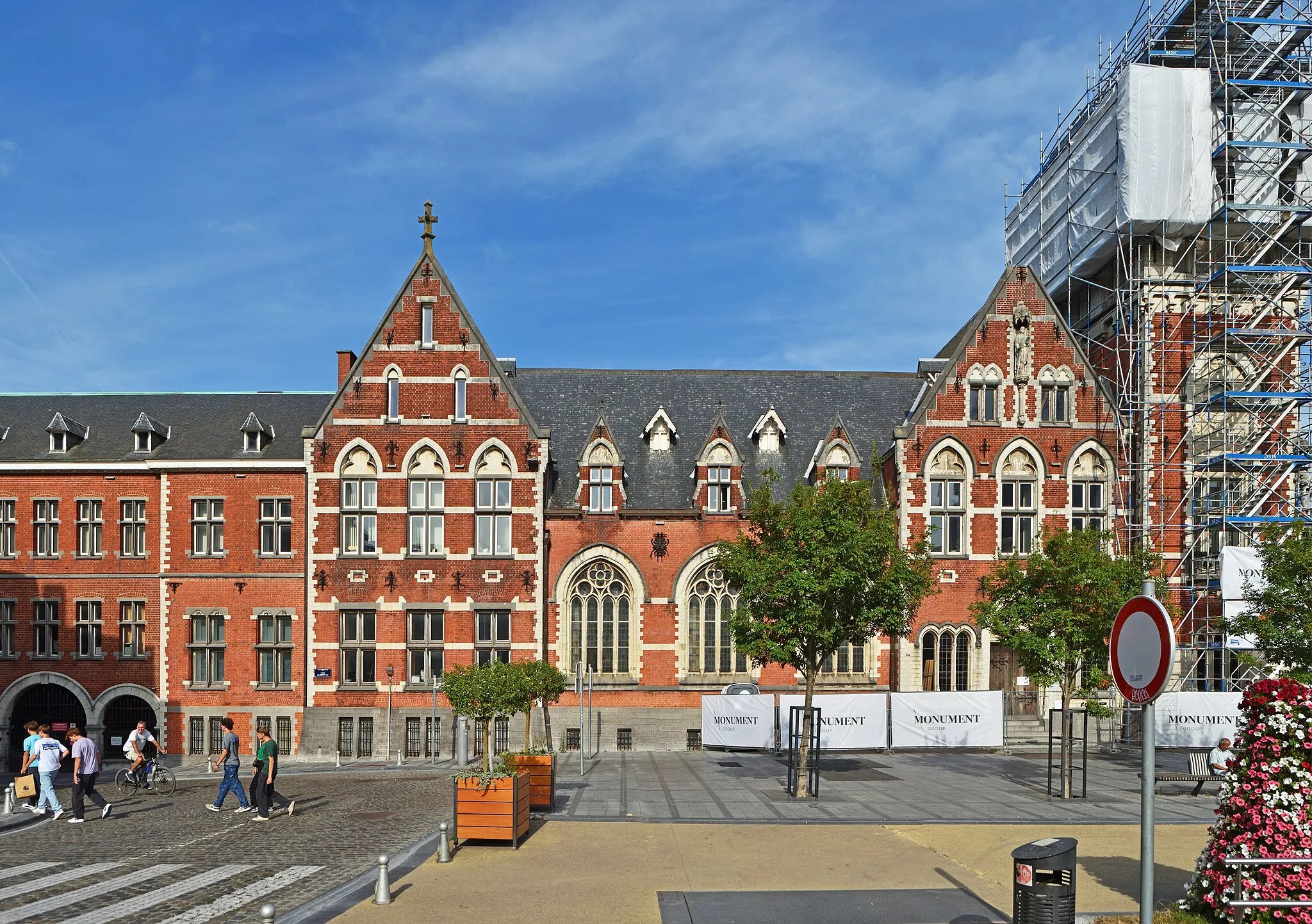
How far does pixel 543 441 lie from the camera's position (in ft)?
120

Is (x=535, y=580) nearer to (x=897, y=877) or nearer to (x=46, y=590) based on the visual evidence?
(x=46, y=590)

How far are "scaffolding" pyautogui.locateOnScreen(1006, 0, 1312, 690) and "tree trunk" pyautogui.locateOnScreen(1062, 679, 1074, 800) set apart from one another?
12.9m

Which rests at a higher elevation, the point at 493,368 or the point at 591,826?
the point at 493,368

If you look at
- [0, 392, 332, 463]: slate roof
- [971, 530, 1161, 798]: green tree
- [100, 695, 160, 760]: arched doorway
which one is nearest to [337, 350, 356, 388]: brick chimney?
[0, 392, 332, 463]: slate roof

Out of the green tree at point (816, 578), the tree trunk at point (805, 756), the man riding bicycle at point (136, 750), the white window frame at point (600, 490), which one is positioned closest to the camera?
the tree trunk at point (805, 756)

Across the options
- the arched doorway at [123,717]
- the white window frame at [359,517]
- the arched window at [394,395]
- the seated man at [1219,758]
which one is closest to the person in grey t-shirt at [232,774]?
the white window frame at [359,517]

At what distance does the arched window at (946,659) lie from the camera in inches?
1442

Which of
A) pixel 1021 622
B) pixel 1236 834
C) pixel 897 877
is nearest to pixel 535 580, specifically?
pixel 1021 622

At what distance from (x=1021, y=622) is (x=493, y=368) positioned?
65.3ft

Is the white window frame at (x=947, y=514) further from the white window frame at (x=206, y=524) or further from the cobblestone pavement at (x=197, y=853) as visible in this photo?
the white window frame at (x=206, y=524)

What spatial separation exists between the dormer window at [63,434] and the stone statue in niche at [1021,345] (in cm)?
3472

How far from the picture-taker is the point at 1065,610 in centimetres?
2503

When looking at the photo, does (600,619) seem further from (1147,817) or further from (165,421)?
(1147,817)

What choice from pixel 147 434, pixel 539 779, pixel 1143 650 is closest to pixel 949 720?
pixel 539 779
